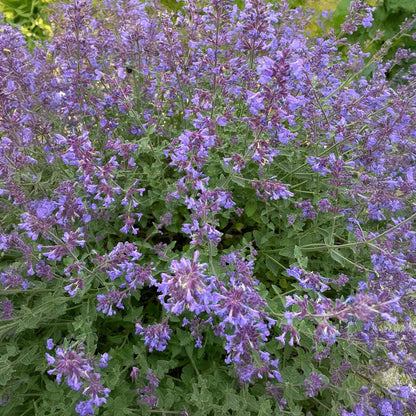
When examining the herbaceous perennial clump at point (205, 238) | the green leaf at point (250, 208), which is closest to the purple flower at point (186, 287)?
the herbaceous perennial clump at point (205, 238)

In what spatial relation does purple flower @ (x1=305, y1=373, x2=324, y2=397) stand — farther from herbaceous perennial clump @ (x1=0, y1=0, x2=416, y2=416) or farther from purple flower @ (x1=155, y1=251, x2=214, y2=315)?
purple flower @ (x1=155, y1=251, x2=214, y2=315)

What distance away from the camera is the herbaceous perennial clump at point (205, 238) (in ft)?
7.72

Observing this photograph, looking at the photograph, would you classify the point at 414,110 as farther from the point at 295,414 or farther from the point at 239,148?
the point at 295,414

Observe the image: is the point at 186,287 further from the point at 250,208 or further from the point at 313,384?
the point at 250,208

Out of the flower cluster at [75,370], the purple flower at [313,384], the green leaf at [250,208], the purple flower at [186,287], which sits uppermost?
the purple flower at [186,287]

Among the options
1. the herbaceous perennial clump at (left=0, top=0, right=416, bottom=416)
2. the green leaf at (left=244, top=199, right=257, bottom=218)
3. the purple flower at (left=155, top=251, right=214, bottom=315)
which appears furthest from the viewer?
the green leaf at (left=244, top=199, right=257, bottom=218)

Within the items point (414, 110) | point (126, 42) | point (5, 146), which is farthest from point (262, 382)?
point (126, 42)

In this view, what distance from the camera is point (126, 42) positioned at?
3.43 m

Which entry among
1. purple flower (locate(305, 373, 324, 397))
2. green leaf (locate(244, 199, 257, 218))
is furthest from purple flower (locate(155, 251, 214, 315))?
green leaf (locate(244, 199, 257, 218))

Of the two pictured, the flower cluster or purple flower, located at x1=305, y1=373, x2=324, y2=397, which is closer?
the flower cluster

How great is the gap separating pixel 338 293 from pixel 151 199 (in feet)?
6.23

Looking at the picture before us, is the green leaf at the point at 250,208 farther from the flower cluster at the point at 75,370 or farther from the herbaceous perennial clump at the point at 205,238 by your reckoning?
the flower cluster at the point at 75,370

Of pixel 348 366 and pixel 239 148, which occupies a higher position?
pixel 239 148

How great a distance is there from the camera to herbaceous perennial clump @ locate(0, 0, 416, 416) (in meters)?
2.35
